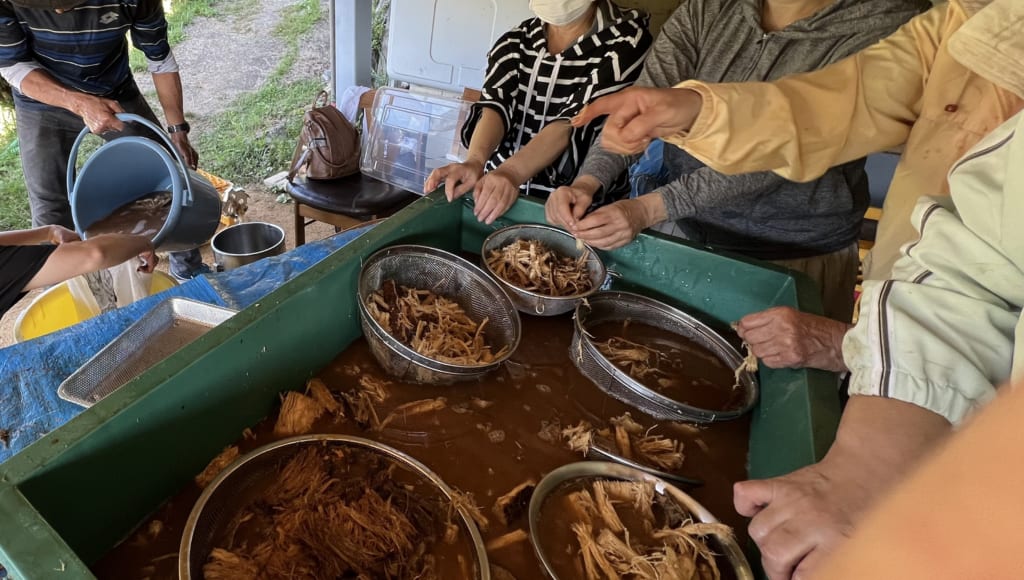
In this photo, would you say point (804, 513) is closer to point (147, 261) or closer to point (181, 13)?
point (147, 261)

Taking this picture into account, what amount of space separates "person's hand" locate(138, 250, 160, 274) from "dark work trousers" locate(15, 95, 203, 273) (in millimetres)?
937

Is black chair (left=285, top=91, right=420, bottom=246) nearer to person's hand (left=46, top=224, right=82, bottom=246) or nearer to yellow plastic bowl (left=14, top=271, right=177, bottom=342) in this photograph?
person's hand (left=46, top=224, right=82, bottom=246)

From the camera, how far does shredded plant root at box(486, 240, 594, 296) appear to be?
172 centimetres

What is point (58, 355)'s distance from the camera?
5.26 ft

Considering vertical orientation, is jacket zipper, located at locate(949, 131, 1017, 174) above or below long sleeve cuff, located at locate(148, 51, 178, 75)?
above

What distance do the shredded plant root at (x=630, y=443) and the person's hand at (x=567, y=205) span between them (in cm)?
66

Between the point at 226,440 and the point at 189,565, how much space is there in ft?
1.20

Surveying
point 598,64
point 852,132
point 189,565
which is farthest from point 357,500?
point 598,64

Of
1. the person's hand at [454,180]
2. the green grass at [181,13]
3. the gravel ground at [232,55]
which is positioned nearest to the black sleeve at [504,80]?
the person's hand at [454,180]

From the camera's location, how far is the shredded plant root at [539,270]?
5.64ft

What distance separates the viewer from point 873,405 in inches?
33.2

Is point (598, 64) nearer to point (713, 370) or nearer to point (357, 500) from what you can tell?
point (713, 370)

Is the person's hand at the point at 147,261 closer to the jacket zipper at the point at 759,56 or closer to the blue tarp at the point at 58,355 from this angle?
the blue tarp at the point at 58,355

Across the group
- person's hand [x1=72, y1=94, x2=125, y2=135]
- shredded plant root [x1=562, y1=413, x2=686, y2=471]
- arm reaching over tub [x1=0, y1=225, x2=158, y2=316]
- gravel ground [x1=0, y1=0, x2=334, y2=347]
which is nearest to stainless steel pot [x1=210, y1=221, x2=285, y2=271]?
person's hand [x1=72, y1=94, x2=125, y2=135]
